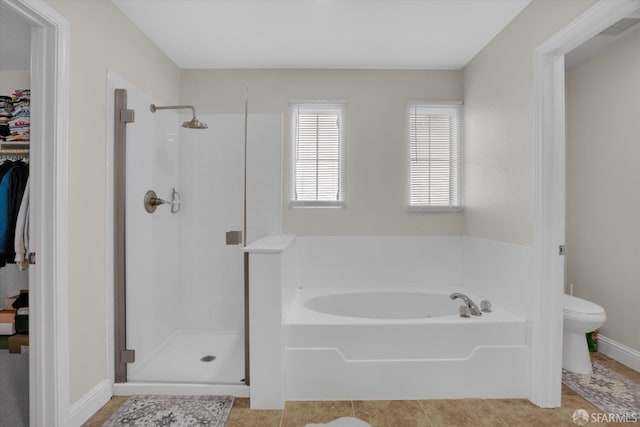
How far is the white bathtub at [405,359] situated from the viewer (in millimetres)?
2168

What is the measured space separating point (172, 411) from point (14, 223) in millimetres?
1365

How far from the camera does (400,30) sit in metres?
2.54

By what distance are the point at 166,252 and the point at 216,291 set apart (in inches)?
17.8

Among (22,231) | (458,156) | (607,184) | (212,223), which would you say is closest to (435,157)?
(458,156)

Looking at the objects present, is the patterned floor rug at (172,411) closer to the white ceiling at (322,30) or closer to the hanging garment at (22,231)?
the hanging garment at (22,231)

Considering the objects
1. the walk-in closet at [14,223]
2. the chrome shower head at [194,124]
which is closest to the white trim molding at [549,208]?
the chrome shower head at [194,124]

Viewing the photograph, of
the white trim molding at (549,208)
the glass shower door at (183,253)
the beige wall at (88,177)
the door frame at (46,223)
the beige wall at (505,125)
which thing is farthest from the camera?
the glass shower door at (183,253)

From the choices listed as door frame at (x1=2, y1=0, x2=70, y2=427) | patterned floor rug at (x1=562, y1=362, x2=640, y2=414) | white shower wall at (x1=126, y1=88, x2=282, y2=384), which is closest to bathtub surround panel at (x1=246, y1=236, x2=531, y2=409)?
white shower wall at (x1=126, y1=88, x2=282, y2=384)

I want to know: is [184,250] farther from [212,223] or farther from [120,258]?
[120,258]

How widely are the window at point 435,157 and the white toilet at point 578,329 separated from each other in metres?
1.17

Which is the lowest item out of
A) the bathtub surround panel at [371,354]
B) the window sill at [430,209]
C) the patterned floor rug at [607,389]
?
the patterned floor rug at [607,389]

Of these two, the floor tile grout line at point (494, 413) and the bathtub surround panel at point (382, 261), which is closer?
the floor tile grout line at point (494, 413)

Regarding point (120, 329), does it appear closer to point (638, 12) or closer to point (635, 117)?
point (638, 12)

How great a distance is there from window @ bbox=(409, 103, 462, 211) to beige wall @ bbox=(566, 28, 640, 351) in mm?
997
